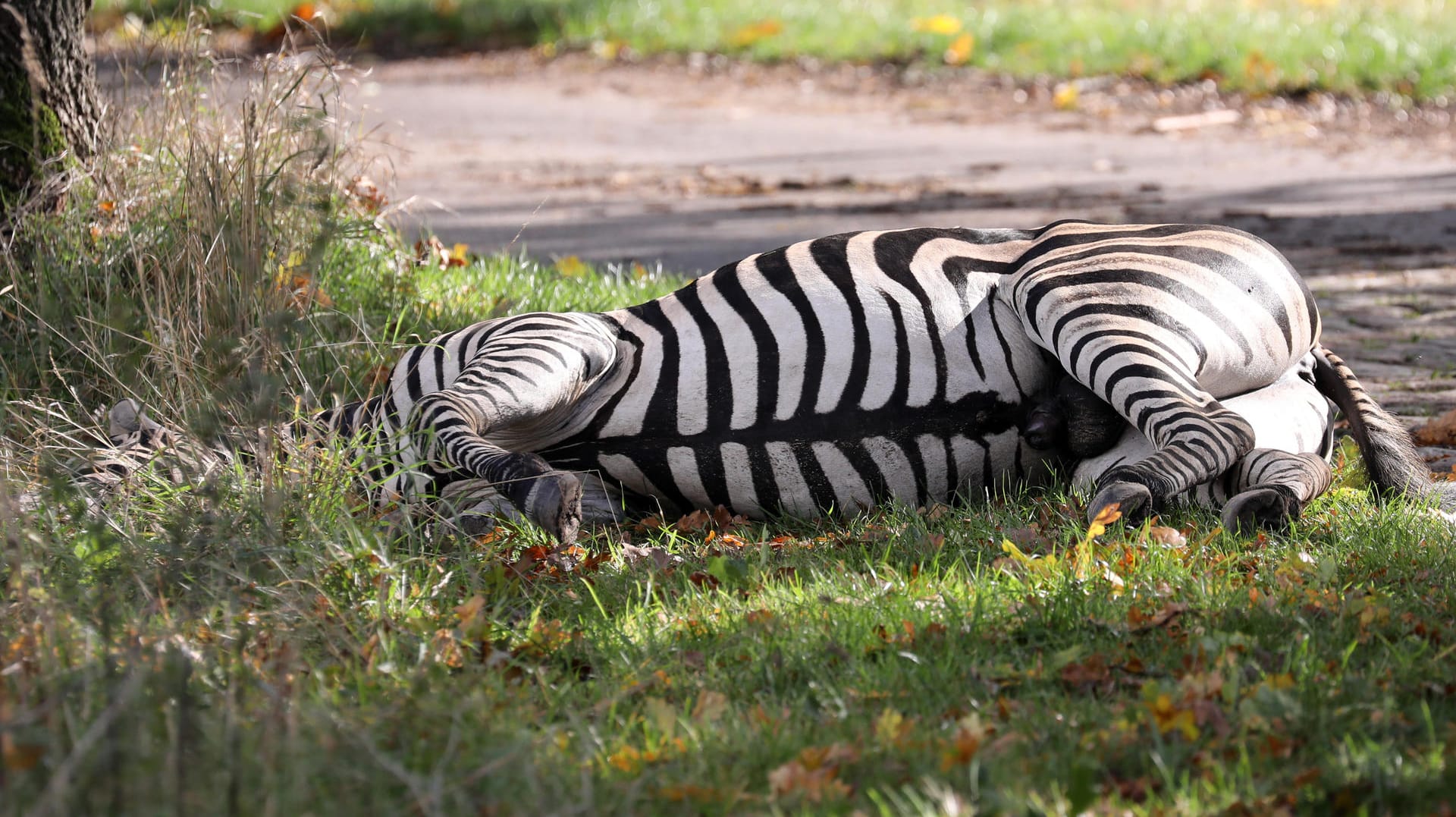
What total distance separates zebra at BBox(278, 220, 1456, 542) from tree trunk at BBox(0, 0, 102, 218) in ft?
6.72

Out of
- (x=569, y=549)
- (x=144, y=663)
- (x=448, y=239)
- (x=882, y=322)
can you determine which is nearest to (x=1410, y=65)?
(x=448, y=239)

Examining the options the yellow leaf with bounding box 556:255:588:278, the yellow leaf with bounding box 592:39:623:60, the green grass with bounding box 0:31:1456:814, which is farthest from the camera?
the yellow leaf with bounding box 592:39:623:60

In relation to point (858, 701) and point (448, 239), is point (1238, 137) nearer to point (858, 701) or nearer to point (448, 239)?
point (448, 239)

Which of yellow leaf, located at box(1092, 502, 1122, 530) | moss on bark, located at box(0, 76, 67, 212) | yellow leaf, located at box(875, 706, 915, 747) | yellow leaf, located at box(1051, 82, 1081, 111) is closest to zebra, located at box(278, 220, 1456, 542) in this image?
yellow leaf, located at box(1092, 502, 1122, 530)

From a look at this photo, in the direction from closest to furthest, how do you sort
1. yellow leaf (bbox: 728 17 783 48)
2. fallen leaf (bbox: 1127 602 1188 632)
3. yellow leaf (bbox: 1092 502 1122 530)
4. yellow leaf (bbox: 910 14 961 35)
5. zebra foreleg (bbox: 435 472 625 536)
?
fallen leaf (bbox: 1127 602 1188 632) < yellow leaf (bbox: 1092 502 1122 530) < zebra foreleg (bbox: 435 472 625 536) < yellow leaf (bbox: 910 14 961 35) < yellow leaf (bbox: 728 17 783 48)

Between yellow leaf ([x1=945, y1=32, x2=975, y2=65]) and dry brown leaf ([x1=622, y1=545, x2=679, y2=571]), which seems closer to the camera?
dry brown leaf ([x1=622, y1=545, x2=679, y2=571])

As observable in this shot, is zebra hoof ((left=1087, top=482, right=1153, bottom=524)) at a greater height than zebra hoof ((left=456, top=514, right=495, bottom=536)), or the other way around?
zebra hoof ((left=1087, top=482, right=1153, bottom=524))

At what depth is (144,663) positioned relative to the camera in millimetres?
2617

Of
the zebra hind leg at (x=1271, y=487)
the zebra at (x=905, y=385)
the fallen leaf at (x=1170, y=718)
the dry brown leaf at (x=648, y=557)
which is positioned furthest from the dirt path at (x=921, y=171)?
the fallen leaf at (x=1170, y=718)

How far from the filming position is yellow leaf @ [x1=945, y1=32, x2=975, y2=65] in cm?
1356

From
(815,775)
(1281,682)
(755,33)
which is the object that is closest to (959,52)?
(755,33)

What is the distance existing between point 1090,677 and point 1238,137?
8.95 metres

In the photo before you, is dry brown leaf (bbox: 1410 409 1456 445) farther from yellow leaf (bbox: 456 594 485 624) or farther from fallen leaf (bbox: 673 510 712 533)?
yellow leaf (bbox: 456 594 485 624)

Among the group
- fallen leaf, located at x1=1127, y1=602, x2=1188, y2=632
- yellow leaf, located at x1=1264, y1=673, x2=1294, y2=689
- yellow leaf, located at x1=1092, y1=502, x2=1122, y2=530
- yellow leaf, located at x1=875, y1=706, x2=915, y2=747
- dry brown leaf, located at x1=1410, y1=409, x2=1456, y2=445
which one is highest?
yellow leaf, located at x1=1092, y1=502, x2=1122, y2=530
